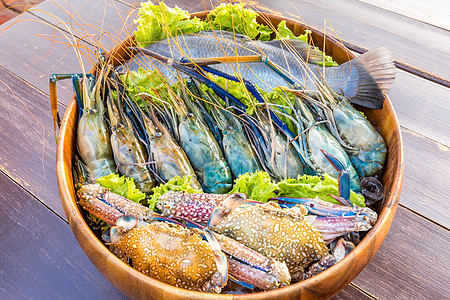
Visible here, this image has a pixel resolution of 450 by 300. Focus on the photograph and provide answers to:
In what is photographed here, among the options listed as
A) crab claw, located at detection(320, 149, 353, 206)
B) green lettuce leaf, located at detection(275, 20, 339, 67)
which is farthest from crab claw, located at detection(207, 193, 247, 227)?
green lettuce leaf, located at detection(275, 20, 339, 67)

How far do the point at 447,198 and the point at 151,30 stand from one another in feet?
5.15

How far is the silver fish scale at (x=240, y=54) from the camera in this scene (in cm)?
166

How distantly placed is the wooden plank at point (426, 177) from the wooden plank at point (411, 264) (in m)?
0.06

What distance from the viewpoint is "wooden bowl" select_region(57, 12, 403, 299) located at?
2.95ft

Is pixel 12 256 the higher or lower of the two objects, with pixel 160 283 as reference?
lower

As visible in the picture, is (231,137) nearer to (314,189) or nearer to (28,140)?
(314,189)

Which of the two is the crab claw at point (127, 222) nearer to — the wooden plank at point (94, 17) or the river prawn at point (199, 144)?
the river prawn at point (199, 144)

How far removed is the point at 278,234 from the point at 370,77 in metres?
0.86

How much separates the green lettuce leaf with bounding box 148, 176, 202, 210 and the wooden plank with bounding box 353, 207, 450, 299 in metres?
0.66

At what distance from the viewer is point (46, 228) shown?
1354 millimetres

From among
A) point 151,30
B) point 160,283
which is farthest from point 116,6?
point 160,283

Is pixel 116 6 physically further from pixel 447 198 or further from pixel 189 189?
pixel 447 198

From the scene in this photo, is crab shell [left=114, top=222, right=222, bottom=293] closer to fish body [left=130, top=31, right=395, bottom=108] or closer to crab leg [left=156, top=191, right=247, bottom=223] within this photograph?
crab leg [left=156, top=191, right=247, bottom=223]

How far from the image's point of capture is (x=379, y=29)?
2.11 meters
